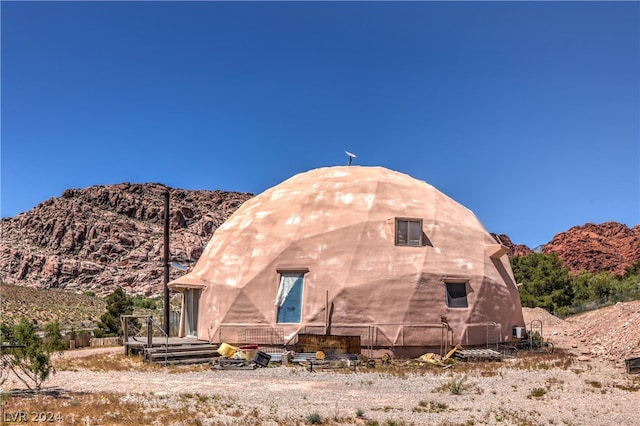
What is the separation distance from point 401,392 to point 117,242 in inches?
3580

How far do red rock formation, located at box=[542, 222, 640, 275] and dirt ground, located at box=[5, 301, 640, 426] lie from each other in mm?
79343

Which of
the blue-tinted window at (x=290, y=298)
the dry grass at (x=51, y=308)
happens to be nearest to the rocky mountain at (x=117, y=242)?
the dry grass at (x=51, y=308)

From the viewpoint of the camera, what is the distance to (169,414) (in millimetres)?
10805

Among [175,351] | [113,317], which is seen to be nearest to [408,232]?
[175,351]

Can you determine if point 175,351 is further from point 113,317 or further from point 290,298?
point 113,317

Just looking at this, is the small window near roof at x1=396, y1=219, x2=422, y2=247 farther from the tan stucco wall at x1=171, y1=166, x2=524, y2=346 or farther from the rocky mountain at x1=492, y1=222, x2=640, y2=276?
the rocky mountain at x1=492, y1=222, x2=640, y2=276

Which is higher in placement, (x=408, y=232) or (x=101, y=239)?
(x=101, y=239)

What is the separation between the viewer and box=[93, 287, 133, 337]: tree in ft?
108

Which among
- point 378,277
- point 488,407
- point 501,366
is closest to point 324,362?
point 378,277

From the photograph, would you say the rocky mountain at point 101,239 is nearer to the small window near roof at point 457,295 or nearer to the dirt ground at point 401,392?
the small window near roof at point 457,295

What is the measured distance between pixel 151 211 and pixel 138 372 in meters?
92.6

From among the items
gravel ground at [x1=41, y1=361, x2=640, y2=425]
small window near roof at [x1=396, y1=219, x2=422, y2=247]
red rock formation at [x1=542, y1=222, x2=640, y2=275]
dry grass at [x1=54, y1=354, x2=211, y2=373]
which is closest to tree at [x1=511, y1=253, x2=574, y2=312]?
small window near roof at [x1=396, y1=219, x2=422, y2=247]

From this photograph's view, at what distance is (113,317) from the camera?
33.8 meters

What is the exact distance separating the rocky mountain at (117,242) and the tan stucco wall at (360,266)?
63747 millimetres
